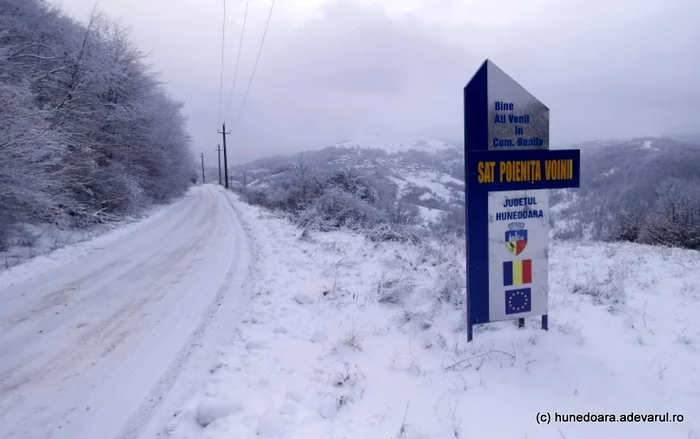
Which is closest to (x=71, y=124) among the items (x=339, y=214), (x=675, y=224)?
(x=339, y=214)

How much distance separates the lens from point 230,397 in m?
3.51

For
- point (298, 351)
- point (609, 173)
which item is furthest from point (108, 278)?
point (609, 173)

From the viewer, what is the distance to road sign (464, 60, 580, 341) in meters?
4.31

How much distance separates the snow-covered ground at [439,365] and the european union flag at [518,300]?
37 cm

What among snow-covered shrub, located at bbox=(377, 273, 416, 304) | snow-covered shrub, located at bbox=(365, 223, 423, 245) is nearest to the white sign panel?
snow-covered shrub, located at bbox=(377, 273, 416, 304)

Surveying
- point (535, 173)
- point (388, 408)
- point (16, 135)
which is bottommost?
point (388, 408)

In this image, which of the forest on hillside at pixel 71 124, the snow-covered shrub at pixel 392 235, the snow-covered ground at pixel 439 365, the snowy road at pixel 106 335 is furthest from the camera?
the snow-covered shrub at pixel 392 235

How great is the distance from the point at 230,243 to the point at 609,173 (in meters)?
61.8

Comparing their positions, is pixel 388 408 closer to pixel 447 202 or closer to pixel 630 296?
pixel 630 296

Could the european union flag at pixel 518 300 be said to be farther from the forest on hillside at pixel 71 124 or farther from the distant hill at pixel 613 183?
the distant hill at pixel 613 183

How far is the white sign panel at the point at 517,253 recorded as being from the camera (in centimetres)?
449

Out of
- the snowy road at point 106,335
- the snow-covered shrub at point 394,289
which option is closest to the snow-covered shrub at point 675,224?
the snow-covered shrub at point 394,289

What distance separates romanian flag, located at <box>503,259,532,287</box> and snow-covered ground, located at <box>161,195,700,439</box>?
0.73m

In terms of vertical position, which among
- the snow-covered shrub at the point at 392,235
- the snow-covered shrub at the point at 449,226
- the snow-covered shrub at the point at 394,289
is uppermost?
the snow-covered shrub at the point at 392,235
